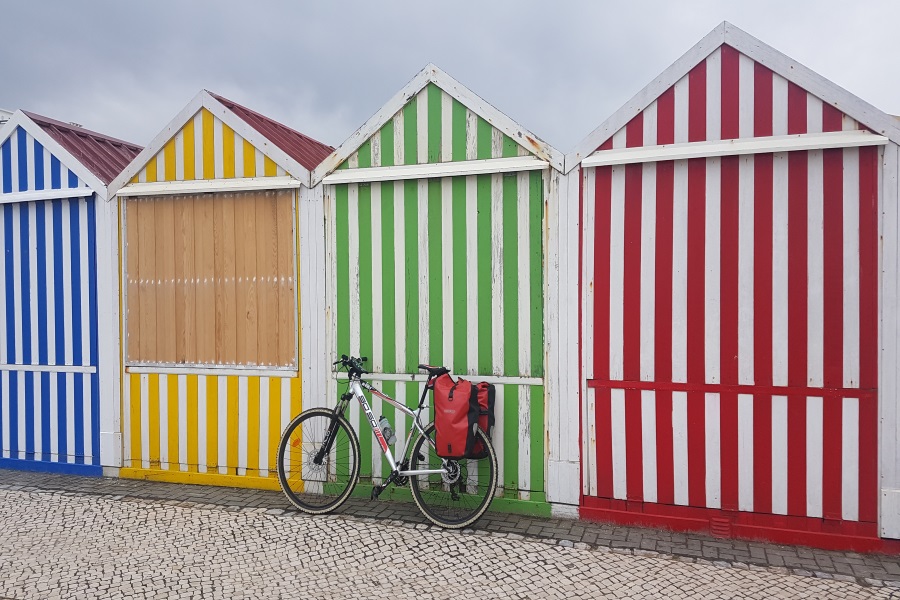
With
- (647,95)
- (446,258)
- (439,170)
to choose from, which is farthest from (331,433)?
(647,95)

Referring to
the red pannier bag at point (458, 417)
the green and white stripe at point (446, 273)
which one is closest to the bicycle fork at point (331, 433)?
the green and white stripe at point (446, 273)

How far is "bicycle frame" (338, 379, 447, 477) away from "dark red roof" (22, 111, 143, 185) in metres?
3.12

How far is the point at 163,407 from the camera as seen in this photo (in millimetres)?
6051

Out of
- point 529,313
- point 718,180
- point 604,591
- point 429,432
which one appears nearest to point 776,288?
point 718,180

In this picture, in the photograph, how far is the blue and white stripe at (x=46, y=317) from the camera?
20.4 feet

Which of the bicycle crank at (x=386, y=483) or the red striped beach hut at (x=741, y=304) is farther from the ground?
the red striped beach hut at (x=741, y=304)

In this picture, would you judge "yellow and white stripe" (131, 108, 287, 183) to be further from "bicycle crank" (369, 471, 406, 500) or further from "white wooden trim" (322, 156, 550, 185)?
"bicycle crank" (369, 471, 406, 500)

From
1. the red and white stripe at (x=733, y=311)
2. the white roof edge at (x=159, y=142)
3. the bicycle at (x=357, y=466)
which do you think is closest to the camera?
the red and white stripe at (x=733, y=311)

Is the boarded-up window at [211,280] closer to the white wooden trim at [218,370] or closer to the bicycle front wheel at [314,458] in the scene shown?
the white wooden trim at [218,370]

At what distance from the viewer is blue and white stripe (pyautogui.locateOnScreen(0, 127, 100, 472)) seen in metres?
6.21

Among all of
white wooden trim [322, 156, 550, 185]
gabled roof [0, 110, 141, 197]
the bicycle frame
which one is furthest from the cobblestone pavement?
gabled roof [0, 110, 141, 197]

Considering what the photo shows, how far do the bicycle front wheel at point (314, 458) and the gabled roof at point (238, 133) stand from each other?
6.44ft

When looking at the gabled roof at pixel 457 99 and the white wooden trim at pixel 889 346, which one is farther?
the gabled roof at pixel 457 99

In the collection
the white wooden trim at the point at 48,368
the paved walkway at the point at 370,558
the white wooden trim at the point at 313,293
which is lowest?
the paved walkway at the point at 370,558
